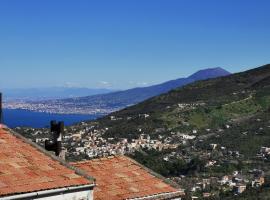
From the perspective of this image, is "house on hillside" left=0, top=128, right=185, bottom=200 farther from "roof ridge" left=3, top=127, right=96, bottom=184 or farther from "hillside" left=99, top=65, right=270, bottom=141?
"hillside" left=99, top=65, right=270, bottom=141

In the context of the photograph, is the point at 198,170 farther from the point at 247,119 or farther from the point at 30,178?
the point at 30,178

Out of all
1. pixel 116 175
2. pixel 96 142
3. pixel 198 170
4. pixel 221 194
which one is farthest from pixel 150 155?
pixel 116 175

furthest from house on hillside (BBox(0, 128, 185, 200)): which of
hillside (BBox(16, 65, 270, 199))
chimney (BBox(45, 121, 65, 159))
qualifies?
hillside (BBox(16, 65, 270, 199))

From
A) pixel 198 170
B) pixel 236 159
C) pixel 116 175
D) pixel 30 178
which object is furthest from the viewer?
pixel 236 159

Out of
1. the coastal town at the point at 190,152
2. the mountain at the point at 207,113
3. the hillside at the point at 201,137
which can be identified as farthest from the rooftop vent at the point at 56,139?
the mountain at the point at 207,113

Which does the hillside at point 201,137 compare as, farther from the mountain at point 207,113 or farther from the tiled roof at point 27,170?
the tiled roof at point 27,170

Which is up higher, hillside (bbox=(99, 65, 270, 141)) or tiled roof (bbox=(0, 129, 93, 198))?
tiled roof (bbox=(0, 129, 93, 198))

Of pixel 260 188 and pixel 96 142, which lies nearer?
pixel 260 188
